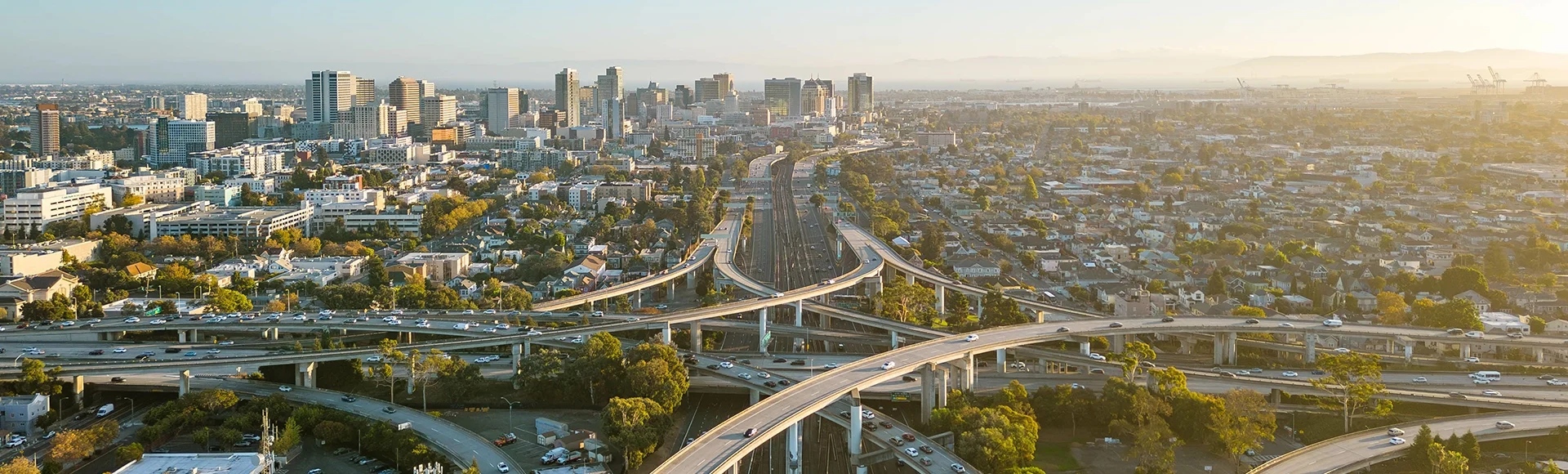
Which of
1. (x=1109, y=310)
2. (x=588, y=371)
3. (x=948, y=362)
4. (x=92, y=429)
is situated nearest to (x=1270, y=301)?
(x=1109, y=310)

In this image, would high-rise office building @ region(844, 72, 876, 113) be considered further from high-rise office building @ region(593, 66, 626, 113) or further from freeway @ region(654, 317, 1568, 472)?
freeway @ region(654, 317, 1568, 472)

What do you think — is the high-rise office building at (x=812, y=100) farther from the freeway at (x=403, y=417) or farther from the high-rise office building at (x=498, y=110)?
the freeway at (x=403, y=417)

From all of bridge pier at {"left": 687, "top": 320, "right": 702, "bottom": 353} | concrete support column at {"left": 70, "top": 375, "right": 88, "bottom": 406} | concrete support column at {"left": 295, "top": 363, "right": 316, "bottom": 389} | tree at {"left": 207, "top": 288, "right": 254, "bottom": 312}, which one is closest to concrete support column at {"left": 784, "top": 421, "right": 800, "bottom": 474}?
bridge pier at {"left": 687, "top": 320, "right": 702, "bottom": 353}

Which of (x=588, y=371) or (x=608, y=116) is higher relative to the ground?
(x=608, y=116)

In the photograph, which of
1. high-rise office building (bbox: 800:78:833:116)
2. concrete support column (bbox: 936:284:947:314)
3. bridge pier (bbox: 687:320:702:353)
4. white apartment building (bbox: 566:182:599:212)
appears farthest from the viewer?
high-rise office building (bbox: 800:78:833:116)

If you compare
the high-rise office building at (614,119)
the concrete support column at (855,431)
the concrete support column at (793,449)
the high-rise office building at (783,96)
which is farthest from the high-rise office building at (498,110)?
the concrete support column at (855,431)

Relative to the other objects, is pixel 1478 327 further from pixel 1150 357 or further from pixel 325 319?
pixel 325 319
